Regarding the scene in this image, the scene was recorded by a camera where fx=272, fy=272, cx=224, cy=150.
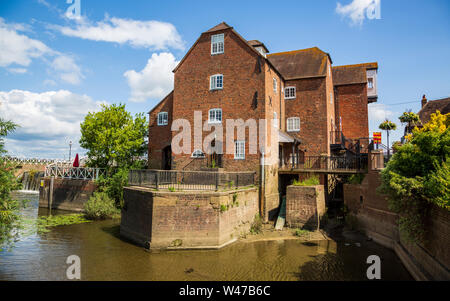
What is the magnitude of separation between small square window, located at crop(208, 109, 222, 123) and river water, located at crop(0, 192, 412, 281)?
378 inches

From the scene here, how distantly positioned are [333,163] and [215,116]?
32.2 ft

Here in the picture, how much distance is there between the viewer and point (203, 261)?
39.9 ft

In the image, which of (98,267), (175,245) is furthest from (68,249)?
(175,245)

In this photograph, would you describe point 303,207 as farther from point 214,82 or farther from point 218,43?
point 218,43

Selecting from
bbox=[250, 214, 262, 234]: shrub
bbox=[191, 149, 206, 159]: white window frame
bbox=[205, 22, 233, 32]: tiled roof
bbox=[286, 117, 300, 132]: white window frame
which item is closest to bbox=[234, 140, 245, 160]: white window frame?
bbox=[191, 149, 206, 159]: white window frame

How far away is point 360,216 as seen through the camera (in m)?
17.0

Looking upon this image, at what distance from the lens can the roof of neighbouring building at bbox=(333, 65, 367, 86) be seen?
1093 inches

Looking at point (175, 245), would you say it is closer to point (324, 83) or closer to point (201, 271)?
point (201, 271)

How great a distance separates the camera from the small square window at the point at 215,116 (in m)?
20.6

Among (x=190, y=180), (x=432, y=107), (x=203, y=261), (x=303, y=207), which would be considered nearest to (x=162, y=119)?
(x=190, y=180)

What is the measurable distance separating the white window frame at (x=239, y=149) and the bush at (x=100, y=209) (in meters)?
11.1

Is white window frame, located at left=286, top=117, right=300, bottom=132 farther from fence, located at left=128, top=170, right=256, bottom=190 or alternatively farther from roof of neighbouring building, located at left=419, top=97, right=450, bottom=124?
roof of neighbouring building, located at left=419, top=97, right=450, bottom=124
